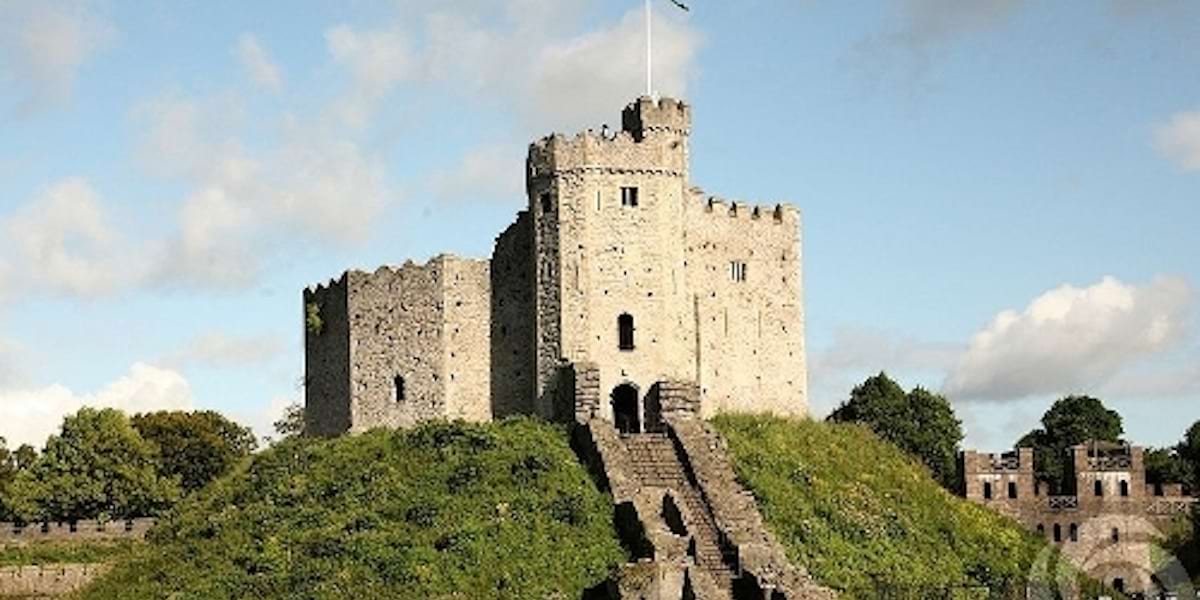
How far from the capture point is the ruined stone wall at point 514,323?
6266 cm

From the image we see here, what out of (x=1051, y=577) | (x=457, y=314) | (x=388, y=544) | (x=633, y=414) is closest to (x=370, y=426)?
(x=457, y=314)

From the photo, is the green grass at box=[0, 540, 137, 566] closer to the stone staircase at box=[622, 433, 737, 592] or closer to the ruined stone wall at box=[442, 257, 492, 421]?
the ruined stone wall at box=[442, 257, 492, 421]

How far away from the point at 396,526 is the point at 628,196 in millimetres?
14624

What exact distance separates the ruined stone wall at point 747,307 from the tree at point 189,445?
146 feet

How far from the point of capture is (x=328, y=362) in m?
67.4

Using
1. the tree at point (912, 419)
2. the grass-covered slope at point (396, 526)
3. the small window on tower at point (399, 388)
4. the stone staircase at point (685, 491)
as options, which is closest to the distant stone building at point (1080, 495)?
the tree at point (912, 419)

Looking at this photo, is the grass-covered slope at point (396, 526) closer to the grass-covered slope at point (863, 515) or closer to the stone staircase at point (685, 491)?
the stone staircase at point (685, 491)

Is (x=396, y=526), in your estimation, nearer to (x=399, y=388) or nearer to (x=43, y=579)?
(x=399, y=388)

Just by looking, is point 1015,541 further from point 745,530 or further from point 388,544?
point 388,544

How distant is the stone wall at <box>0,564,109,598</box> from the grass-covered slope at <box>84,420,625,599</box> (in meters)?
2.62

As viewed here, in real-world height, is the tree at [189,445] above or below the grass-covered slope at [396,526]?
above

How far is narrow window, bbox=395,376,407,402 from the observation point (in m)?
63.9

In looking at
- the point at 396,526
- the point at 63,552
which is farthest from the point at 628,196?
the point at 63,552

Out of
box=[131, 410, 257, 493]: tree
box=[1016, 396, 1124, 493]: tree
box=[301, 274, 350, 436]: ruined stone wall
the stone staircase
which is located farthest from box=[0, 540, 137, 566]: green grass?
box=[1016, 396, 1124, 493]: tree
